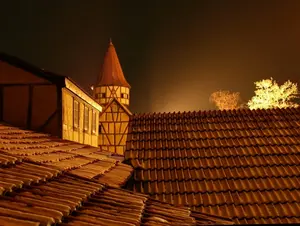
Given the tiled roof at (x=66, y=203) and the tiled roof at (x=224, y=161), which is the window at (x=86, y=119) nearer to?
the tiled roof at (x=224, y=161)

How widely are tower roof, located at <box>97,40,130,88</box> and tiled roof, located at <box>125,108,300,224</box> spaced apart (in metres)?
28.8

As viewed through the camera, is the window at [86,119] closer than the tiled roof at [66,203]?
No

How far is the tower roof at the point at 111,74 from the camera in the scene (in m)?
39.2

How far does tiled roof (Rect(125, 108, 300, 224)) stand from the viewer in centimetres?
704

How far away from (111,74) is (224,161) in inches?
1296

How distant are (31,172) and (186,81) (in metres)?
74.5

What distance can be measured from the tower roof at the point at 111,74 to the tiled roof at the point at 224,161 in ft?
94.5

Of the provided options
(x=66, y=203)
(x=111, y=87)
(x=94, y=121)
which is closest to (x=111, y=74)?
(x=111, y=87)

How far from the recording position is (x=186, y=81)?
77.9m

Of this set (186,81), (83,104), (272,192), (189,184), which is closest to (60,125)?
(83,104)

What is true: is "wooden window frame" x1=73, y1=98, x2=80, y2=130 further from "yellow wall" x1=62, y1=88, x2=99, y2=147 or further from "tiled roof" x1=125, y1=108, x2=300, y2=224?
"tiled roof" x1=125, y1=108, x2=300, y2=224

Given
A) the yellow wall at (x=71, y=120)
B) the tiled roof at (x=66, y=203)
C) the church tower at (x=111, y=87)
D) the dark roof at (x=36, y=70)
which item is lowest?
the tiled roof at (x=66, y=203)

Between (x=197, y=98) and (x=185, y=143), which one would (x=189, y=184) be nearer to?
(x=185, y=143)

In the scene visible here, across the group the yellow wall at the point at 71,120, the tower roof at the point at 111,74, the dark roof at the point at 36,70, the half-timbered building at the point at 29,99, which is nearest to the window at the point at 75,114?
the yellow wall at the point at 71,120
